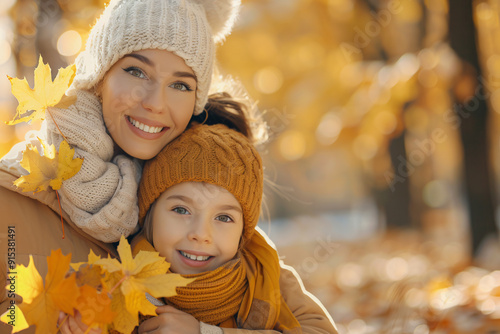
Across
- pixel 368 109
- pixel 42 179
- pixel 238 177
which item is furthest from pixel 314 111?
pixel 42 179

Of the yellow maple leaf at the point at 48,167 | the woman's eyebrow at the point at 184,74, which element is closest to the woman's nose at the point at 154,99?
the woman's eyebrow at the point at 184,74

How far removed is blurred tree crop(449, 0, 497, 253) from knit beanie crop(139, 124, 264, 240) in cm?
438

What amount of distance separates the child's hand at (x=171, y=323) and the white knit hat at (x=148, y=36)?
3.13ft

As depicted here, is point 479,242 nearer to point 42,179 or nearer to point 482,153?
point 482,153

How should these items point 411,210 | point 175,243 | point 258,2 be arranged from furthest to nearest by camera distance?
point 411,210 → point 258,2 → point 175,243

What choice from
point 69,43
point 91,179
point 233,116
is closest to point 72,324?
point 91,179

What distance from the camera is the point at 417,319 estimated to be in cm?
347

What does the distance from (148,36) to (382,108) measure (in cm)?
532

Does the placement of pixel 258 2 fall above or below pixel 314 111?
above

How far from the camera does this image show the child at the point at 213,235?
211 centimetres

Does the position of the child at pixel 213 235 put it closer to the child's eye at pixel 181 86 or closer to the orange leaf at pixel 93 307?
the child's eye at pixel 181 86

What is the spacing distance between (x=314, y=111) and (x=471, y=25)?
114 inches

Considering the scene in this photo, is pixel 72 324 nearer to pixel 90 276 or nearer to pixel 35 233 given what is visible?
pixel 90 276

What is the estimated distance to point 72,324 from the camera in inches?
63.1
